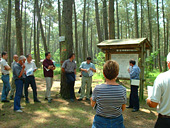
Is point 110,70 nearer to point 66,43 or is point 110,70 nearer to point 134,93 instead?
point 134,93

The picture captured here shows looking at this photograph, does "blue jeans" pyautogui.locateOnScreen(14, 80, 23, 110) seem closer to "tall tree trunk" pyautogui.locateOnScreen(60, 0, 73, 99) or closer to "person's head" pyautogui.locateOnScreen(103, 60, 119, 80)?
"tall tree trunk" pyautogui.locateOnScreen(60, 0, 73, 99)

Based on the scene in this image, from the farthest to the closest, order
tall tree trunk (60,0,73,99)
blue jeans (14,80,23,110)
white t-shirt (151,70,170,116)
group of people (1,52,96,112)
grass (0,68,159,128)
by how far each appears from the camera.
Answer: tall tree trunk (60,0,73,99), group of people (1,52,96,112), blue jeans (14,80,23,110), grass (0,68,159,128), white t-shirt (151,70,170,116)

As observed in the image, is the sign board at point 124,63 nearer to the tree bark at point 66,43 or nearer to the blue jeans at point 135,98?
the blue jeans at point 135,98

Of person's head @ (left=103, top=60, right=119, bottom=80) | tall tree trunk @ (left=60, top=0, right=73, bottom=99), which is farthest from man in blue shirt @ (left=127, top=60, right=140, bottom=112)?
person's head @ (left=103, top=60, right=119, bottom=80)

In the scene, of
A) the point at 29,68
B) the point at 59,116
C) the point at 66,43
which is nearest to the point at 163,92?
the point at 59,116

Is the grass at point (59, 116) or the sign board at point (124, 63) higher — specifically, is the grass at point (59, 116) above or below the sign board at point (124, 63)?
below

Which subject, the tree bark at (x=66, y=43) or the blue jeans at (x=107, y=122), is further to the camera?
the tree bark at (x=66, y=43)

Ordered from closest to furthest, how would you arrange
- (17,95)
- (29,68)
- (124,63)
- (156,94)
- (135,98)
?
(156,94), (17,95), (135,98), (29,68), (124,63)

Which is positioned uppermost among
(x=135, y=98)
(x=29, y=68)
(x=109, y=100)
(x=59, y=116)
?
(x=29, y=68)

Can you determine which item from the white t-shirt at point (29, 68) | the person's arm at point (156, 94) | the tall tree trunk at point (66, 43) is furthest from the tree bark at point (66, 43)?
the person's arm at point (156, 94)

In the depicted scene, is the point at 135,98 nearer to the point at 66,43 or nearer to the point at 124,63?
the point at 124,63

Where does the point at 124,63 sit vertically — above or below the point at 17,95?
above

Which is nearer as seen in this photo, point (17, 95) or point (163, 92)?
point (163, 92)

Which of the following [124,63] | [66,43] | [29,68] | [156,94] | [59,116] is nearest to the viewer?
[156,94]
